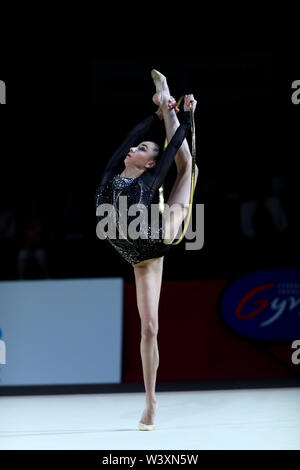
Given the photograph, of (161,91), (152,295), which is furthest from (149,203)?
(161,91)

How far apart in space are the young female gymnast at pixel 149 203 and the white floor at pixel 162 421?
261 millimetres

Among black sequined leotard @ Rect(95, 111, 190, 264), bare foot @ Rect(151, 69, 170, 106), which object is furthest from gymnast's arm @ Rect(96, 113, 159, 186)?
bare foot @ Rect(151, 69, 170, 106)

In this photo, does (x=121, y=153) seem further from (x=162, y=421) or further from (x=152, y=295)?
Result: (x=162, y=421)

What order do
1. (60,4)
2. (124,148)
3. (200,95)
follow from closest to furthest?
(124,148), (60,4), (200,95)

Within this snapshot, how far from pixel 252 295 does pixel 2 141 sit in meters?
3.44

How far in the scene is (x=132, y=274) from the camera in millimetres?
5391

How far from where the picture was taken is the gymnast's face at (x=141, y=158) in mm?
3406

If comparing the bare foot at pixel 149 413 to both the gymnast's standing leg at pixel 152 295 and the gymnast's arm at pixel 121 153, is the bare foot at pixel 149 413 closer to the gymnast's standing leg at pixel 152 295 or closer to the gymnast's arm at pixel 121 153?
the gymnast's standing leg at pixel 152 295

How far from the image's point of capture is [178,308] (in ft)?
17.0

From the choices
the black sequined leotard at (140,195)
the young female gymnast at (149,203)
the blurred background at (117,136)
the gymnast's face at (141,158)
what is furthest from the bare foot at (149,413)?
the blurred background at (117,136)

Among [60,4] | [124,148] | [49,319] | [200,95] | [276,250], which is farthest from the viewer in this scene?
[200,95]

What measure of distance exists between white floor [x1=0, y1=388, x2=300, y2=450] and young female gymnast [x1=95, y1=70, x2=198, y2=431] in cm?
26

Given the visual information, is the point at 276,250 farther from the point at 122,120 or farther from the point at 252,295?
the point at 122,120

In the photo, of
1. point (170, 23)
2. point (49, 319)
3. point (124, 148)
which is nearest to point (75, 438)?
point (124, 148)
